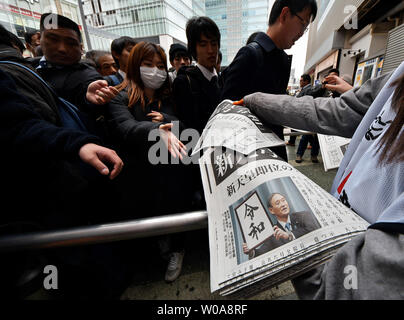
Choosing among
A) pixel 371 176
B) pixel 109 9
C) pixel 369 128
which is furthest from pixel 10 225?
pixel 109 9

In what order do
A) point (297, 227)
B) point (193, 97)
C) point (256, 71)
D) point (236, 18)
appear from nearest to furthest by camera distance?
1. point (297, 227)
2. point (256, 71)
3. point (193, 97)
4. point (236, 18)

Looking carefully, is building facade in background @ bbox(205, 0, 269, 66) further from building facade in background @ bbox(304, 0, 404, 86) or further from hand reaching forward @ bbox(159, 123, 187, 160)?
hand reaching forward @ bbox(159, 123, 187, 160)

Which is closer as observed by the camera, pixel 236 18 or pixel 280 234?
pixel 280 234

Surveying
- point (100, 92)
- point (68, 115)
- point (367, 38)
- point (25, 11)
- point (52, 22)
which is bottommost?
point (68, 115)

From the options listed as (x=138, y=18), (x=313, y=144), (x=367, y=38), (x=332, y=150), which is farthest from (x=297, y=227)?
(x=138, y=18)

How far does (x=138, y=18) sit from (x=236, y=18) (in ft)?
63.1

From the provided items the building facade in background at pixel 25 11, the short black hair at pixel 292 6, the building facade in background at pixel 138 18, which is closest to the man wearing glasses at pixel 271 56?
the short black hair at pixel 292 6

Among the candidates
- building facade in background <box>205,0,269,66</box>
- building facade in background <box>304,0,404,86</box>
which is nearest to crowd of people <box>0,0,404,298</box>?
building facade in background <box>304,0,404,86</box>

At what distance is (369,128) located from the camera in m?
0.55

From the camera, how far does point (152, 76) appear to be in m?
1.22

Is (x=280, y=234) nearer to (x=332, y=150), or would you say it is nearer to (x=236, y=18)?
(x=332, y=150)

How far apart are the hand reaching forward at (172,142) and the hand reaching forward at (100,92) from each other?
44cm
